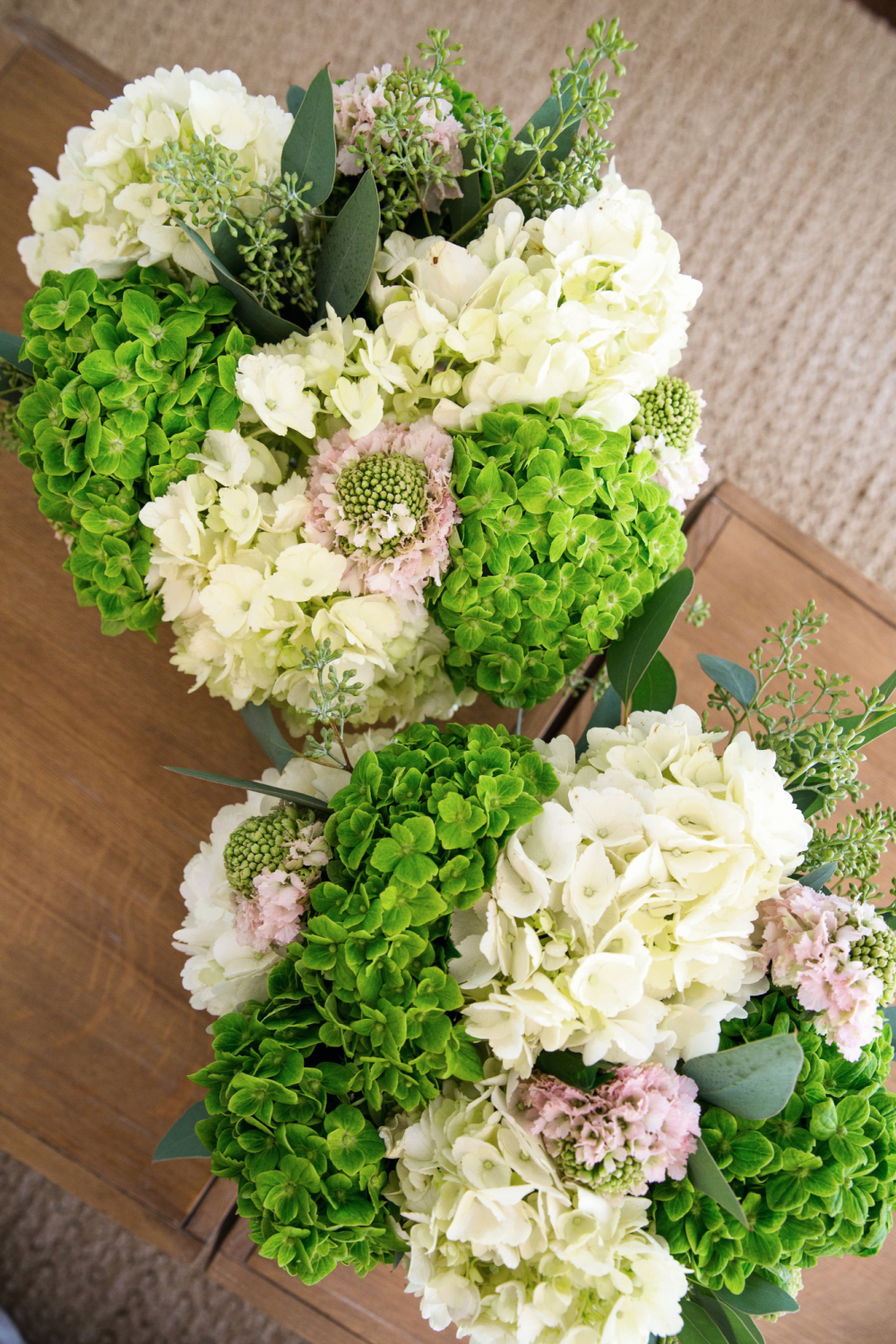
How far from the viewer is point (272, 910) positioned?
62 cm

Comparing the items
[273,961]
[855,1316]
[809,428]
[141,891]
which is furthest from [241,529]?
[809,428]

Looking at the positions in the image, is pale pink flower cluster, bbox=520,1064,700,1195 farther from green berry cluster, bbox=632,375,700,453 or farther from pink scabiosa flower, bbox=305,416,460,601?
green berry cluster, bbox=632,375,700,453

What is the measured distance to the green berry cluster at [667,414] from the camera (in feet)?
2.48

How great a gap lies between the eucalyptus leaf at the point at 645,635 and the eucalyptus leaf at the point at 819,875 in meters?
0.20

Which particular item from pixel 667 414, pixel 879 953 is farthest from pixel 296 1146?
pixel 667 414

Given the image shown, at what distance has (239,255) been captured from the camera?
2.35ft

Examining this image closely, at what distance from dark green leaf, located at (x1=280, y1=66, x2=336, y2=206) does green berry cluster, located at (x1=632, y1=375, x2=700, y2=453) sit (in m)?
0.31

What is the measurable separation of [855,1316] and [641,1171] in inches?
23.5

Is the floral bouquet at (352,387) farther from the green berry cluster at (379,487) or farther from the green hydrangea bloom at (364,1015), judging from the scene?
the green hydrangea bloom at (364,1015)

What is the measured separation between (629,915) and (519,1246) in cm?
22

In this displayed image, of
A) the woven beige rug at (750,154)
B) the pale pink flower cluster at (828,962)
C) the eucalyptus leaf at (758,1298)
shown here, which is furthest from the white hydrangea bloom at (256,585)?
the woven beige rug at (750,154)

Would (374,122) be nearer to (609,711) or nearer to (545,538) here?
(545,538)

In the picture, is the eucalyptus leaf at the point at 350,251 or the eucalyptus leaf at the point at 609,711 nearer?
the eucalyptus leaf at the point at 350,251

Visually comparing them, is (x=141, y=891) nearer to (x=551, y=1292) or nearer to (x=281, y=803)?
(x=281, y=803)
